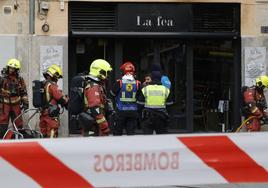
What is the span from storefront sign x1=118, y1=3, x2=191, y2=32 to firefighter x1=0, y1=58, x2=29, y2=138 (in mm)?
4055

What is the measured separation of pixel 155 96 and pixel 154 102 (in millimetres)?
114

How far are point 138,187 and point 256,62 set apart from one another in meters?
10.5

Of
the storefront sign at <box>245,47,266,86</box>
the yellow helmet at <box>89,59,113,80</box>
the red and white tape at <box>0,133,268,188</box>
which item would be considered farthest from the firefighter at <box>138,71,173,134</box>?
the red and white tape at <box>0,133,268,188</box>

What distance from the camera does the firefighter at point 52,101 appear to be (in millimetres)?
10336

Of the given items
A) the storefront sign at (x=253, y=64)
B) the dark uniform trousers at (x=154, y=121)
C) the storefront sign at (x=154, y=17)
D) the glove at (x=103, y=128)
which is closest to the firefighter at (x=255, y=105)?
the storefront sign at (x=253, y=64)

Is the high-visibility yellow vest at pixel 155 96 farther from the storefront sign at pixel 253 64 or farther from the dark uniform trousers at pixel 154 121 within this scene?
the storefront sign at pixel 253 64

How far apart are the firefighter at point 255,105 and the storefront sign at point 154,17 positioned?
292cm

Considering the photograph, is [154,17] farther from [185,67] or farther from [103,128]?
[103,128]

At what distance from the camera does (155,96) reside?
1132cm

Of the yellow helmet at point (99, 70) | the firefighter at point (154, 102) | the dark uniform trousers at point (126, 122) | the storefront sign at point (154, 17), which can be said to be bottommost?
the dark uniform trousers at point (126, 122)

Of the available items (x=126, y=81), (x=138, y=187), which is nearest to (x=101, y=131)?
(x=126, y=81)

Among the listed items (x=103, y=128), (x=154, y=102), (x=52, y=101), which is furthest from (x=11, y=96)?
(x=103, y=128)

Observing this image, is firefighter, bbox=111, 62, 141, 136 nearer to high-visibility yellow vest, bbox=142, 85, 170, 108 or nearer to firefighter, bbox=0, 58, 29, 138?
high-visibility yellow vest, bbox=142, 85, 170, 108

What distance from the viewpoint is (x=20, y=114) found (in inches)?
476
